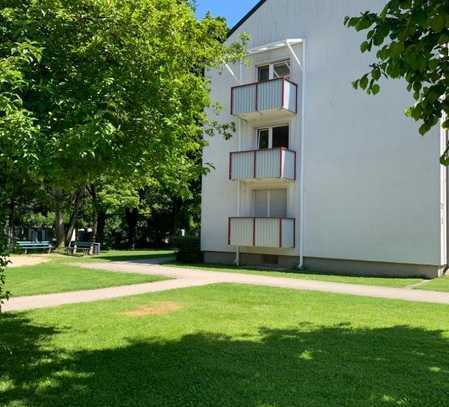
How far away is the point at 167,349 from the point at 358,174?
45.2ft

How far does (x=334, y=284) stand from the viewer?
14.7m

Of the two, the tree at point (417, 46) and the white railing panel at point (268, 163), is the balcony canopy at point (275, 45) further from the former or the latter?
the tree at point (417, 46)

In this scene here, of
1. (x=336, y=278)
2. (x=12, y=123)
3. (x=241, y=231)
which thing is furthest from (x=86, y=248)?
(x=12, y=123)

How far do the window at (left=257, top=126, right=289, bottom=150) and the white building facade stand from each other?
0.05 meters

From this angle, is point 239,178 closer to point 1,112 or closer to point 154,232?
point 1,112

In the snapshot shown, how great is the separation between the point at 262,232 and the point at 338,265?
331 cm

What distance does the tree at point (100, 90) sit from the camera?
5184mm

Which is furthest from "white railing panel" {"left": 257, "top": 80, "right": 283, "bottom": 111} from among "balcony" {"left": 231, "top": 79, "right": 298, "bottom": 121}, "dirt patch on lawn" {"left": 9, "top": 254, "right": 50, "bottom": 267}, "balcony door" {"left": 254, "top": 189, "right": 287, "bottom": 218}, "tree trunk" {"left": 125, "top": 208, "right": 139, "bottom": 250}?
"tree trunk" {"left": 125, "top": 208, "right": 139, "bottom": 250}

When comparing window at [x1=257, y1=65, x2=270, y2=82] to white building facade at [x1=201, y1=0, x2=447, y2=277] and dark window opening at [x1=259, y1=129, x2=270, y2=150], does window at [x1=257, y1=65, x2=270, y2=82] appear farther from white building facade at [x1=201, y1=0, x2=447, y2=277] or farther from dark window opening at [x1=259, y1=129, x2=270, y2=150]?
dark window opening at [x1=259, y1=129, x2=270, y2=150]

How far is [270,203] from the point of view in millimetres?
21469

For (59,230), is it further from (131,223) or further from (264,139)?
(264,139)

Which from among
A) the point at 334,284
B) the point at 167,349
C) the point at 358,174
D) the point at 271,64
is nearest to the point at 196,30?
the point at 167,349

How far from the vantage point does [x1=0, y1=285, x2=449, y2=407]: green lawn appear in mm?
4969

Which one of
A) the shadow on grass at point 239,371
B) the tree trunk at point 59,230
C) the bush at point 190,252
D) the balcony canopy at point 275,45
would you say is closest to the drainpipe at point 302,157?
the balcony canopy at point 275,45
